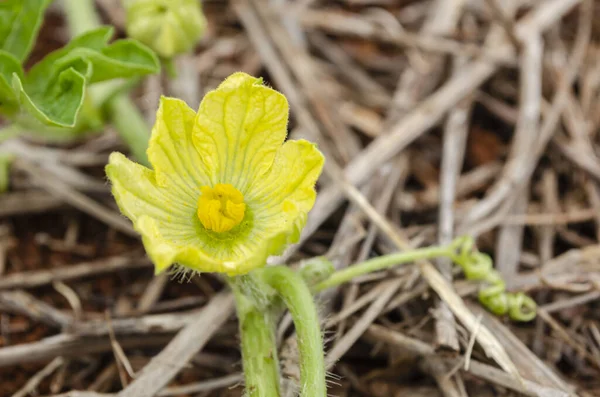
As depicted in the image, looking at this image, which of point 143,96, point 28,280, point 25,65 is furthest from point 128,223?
point 25,65

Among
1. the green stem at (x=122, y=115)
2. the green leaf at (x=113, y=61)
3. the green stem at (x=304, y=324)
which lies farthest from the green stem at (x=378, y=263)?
the green stem at (x=122, y=115)

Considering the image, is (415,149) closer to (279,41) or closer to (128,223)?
(279,41)

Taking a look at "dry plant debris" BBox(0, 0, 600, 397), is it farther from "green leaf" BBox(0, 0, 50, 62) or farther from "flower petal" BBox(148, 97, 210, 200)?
"green leaf" BBox(0, 0, 50, 62)

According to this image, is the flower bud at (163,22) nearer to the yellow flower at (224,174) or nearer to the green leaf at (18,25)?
the green leaf at (18,25)

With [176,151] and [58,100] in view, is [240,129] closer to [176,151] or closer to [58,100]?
[176,151]

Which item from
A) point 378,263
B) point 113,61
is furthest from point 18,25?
point 378,263
